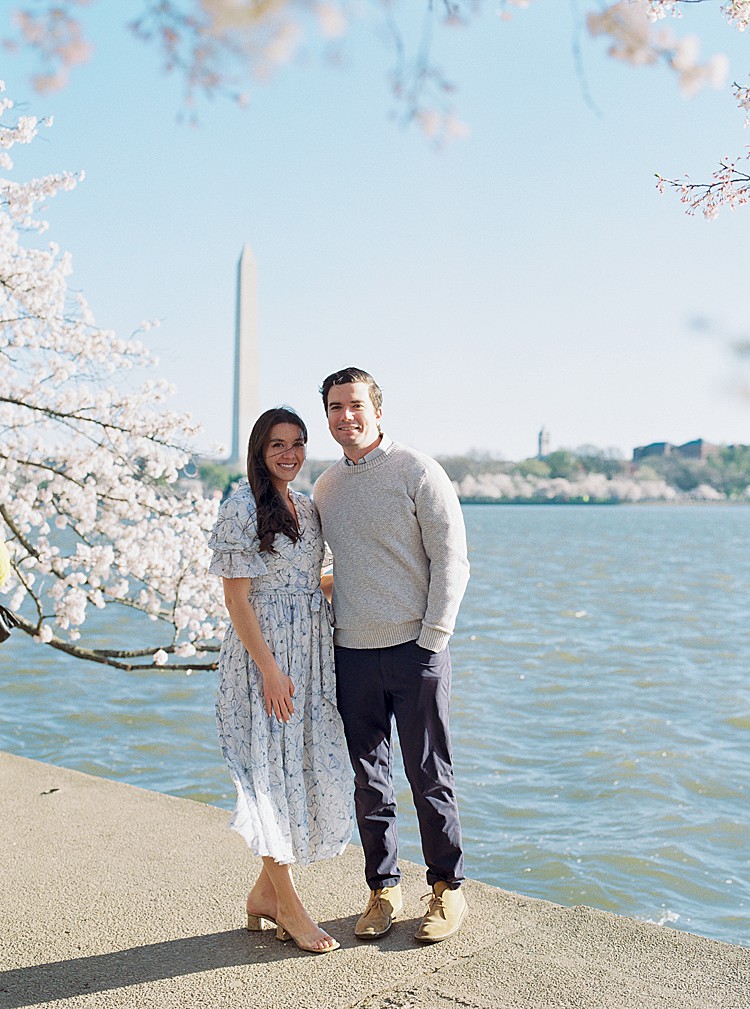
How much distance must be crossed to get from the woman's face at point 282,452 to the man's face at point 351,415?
0.11 metres

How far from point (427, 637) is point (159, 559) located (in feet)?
11.4

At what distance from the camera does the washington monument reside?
92.8 ft

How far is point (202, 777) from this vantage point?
7.43 meters

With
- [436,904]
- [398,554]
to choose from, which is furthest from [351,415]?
[436,904]

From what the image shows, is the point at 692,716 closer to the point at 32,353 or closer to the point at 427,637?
the point at 32,353

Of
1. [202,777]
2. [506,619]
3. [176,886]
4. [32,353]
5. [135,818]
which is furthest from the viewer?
[506,619]

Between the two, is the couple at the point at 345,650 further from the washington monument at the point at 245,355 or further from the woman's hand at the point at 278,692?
the washington monument at the point at 245,355

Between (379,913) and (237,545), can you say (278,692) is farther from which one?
(379,913)

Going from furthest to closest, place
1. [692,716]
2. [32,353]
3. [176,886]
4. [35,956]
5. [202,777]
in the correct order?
[692,716] < [202,777] < [32,353] < [176,886] < [35,956]

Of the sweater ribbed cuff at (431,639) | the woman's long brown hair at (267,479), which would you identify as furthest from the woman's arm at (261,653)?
the sweater ribbed cuff at (431,639)

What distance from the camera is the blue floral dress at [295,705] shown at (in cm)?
300

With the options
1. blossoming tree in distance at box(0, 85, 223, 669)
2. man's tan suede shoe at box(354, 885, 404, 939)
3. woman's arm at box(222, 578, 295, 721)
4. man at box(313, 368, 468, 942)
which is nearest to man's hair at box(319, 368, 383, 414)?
man at box(313, 368, 468, 942)

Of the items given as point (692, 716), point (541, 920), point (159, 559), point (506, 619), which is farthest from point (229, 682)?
point (506, 619)

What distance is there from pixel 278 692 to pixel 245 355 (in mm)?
28811
